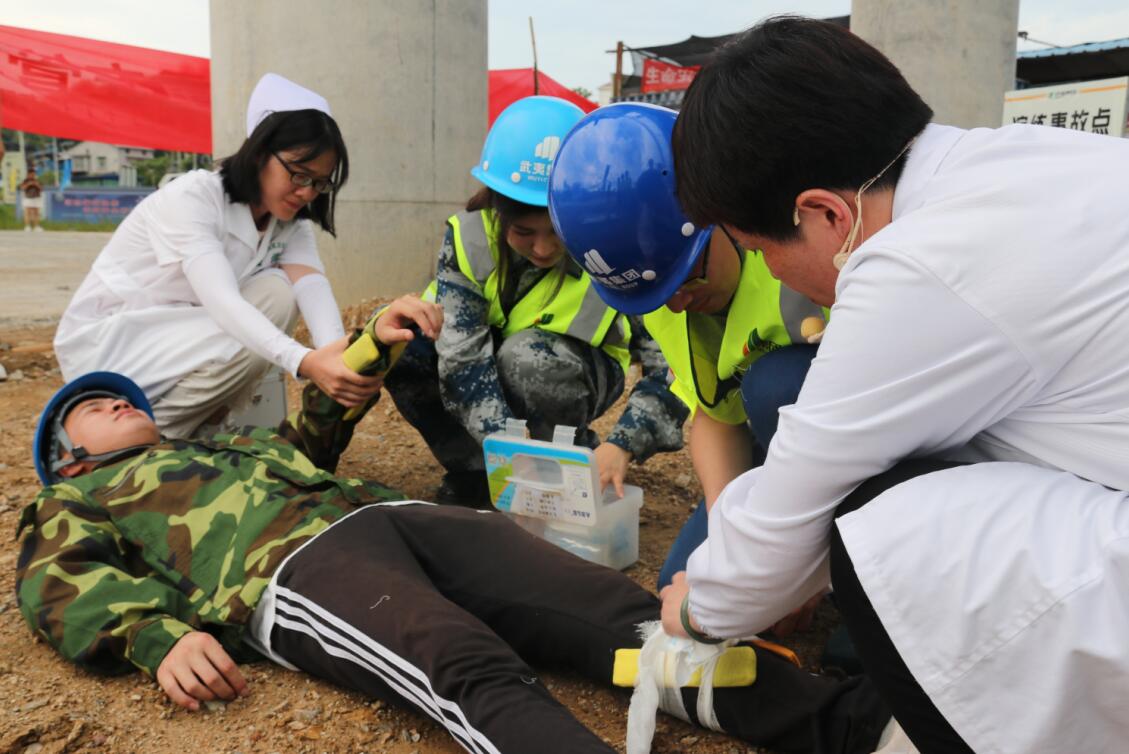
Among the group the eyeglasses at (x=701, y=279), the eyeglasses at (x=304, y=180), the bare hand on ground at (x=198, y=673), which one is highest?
the eyeglasses at (x=304, y=180)

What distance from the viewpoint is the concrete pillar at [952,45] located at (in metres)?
6.16

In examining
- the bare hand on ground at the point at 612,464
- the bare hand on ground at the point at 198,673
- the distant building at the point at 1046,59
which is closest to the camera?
the bare hand on ground at the point at 198,673

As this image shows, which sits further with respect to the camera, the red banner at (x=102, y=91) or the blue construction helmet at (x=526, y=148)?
the red banner at (x=102, y=91)

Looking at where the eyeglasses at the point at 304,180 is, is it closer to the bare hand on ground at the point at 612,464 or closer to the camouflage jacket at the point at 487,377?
the camouflage jacket at the point at 487,377

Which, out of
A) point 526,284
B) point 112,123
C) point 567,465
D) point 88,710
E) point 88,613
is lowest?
point 88,710

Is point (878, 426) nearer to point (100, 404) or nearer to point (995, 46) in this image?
point (100, 404)

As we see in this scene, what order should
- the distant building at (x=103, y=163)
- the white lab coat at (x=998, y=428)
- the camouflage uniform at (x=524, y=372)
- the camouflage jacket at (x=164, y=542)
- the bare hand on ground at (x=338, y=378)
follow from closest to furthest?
the white lab coat at (x=998, y=428), the camouflage jacket at (x=164, y=542), the bare hand on ground at (x=338, y=378), the camouflage uniform at (x=524, y=372), the distant building at (x=103, y=163)

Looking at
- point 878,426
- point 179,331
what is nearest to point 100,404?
point 179,331

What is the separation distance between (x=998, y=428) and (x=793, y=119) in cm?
48

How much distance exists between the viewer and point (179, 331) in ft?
10.4

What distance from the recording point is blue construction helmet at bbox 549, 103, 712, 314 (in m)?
1.98

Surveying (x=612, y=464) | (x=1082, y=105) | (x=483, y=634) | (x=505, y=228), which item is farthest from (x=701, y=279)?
(x=1082, y=105)

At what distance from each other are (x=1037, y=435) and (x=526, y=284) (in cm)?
187

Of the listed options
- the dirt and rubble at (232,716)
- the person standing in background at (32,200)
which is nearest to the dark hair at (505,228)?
the dirt and rubble at (232,716)
